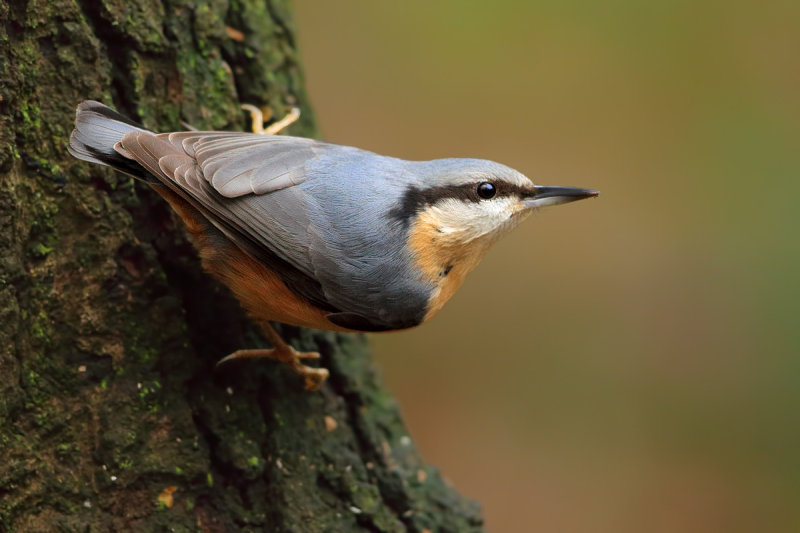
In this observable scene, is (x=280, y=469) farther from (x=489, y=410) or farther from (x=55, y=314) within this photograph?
(x=489, y=410)

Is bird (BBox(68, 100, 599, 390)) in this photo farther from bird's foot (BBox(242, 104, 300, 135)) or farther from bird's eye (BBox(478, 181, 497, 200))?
bird's foot (BBox(242, 104, 300, 135))

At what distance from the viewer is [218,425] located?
253 centimetres

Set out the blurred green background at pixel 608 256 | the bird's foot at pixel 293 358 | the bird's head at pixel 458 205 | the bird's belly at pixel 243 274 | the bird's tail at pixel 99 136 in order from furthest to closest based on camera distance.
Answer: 1. the blurred green background at pixel 608 256
2. the bird's foot at pixel 293 358
3. the bird's head at pixel 458 205
4. the bird's belly at pixel 243 274
5. the bird's tail at pixel 99 136

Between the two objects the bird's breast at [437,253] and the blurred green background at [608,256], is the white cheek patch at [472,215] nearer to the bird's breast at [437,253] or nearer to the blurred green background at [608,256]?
the bird's breast at [437,253]

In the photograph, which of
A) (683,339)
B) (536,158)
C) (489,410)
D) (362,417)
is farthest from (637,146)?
(362,417)

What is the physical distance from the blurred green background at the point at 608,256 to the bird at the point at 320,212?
8.43 feet

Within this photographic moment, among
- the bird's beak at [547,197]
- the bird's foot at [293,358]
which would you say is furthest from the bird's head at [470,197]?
the bird's foot at [293,358]

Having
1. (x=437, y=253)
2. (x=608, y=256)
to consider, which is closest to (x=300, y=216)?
(x=437, y=253)

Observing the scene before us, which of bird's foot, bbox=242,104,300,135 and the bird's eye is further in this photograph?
bird's foot, bbox=242,104,300,135

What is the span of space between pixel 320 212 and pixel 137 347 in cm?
70

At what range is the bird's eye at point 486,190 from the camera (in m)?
2.52

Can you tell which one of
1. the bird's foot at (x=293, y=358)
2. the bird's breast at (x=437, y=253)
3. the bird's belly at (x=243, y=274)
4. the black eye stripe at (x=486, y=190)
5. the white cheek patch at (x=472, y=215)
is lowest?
the bird's foot at (x=293, y=358)

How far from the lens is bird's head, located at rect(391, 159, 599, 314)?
2477 millimetres

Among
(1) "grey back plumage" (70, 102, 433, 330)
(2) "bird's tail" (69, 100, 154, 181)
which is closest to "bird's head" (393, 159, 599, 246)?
(1) "grey back plumage" (70, 102, 433, 330)
